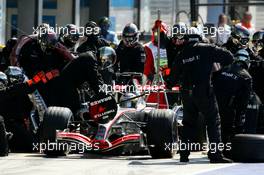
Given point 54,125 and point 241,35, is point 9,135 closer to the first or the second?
point 54,125

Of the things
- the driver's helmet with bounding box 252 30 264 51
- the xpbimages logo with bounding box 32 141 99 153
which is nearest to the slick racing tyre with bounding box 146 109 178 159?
the xpbimages logo with bounding box 32 141 99 153

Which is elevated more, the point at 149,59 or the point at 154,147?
the point at 149,59

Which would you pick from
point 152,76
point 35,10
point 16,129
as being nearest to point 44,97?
point 16,129

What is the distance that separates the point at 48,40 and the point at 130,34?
8.43 ft

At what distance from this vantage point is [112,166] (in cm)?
1348

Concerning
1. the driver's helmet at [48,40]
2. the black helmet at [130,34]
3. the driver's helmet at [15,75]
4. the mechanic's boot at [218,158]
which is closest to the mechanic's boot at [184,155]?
the mechanic's boot at [218,158]

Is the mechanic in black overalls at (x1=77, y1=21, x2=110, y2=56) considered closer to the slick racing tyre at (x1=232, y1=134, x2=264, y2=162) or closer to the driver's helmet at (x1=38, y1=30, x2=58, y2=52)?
the driver's helmet at (x1=38, y1=30, x2=58, y2=52)

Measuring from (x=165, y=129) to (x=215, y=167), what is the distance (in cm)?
131

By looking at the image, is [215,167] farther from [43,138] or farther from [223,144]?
[43,138]

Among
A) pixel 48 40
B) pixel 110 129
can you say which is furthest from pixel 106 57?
pixel 110 129

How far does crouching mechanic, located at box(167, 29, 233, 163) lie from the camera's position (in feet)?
45.3

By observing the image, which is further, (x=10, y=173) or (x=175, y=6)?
(x=175, y=6)

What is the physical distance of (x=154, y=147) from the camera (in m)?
14.4

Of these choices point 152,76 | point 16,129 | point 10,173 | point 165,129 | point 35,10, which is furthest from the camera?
point 35,10
